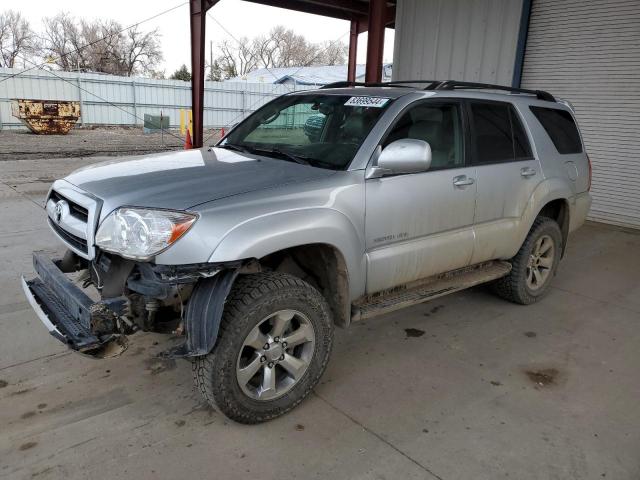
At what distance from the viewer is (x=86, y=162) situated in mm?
13609

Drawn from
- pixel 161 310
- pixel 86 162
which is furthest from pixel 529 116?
pixel 86 162

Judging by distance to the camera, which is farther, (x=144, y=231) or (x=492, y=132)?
(x=492, y=132)

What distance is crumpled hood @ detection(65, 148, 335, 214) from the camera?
2732 mm

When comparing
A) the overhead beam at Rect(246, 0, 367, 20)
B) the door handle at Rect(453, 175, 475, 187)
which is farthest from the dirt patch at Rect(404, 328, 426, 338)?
the overhead beam at Rect(246, 0, 367, 20)

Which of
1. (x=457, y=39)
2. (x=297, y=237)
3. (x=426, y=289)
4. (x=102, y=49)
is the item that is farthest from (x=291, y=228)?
(x=102, y=49)

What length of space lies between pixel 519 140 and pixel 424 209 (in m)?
1.44

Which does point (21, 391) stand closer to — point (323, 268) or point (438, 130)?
point (323, 268)

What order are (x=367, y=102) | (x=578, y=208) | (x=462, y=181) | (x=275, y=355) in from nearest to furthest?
1. (x=275, y=355)
2. (x=367, y=102)
3. (x=462, y=181)
4. (x=578, y=208)

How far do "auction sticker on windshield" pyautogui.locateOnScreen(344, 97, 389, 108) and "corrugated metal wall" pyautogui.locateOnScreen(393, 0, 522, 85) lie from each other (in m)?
6.53

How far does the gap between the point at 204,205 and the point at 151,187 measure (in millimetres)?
430

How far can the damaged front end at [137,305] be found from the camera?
2.56 meters

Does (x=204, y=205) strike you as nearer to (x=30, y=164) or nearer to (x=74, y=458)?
(x=74, y=458)

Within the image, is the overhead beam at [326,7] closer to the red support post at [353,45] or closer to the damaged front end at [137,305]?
the red support post at [353,45]

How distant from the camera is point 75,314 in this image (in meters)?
2.66
